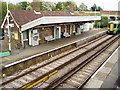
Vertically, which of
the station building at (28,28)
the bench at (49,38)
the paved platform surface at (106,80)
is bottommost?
the paved platform surface at (106,80)

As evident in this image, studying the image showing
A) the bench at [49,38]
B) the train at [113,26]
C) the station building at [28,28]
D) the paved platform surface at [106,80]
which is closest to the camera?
the paved platform surface at [106,80]

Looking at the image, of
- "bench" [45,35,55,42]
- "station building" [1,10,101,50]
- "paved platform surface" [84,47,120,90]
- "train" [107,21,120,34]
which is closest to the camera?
"paved platform surface" [84,47,120,90]

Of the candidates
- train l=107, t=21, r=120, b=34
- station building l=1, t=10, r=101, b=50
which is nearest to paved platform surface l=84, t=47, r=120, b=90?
station building l=1, t=10, r=101, b=50

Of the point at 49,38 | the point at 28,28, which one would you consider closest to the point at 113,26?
the point at 49,38

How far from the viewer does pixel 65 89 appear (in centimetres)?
672

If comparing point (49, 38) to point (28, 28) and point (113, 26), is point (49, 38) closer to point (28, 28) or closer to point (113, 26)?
point (28, 28)

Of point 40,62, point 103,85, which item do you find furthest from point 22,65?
point 103,85

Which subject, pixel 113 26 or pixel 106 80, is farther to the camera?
pixel 113 26

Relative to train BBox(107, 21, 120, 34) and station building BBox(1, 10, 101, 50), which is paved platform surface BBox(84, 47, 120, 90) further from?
train BBox(107, 21, 120, 34)

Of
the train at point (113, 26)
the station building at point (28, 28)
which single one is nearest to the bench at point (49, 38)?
the station building at point (28, 28)

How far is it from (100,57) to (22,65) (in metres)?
7.17

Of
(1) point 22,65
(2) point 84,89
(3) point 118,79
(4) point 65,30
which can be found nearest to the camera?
(2) point 84,89

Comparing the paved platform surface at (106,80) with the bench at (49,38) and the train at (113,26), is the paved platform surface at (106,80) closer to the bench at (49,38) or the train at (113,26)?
the bench at (49,38)

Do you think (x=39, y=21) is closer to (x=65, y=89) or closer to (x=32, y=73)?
(x=32, y=73)
